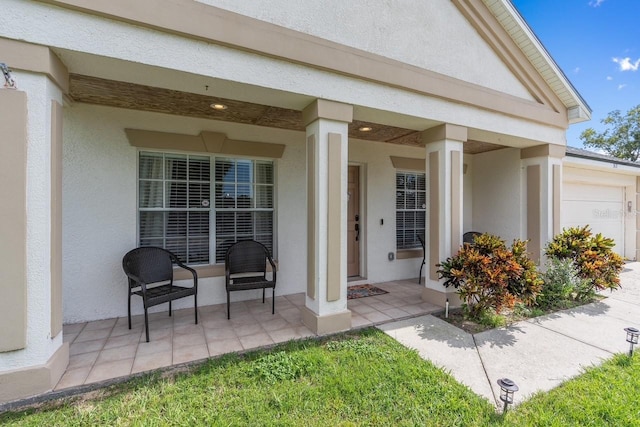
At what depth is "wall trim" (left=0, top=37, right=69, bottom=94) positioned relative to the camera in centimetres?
236

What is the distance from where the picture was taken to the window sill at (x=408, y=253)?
653 centimetres

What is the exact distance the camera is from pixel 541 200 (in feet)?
19.2

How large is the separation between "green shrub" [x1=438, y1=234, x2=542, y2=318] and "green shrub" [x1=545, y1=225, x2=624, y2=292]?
1.59 m

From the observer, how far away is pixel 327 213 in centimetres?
367

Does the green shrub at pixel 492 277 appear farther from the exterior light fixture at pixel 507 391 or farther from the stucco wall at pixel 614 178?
the stucco wall at pixel 614 178

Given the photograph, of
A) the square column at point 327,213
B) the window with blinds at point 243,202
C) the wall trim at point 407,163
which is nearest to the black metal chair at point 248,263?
the window with blinds at point 243,202

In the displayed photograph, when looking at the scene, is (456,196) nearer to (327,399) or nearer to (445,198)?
(445,198)

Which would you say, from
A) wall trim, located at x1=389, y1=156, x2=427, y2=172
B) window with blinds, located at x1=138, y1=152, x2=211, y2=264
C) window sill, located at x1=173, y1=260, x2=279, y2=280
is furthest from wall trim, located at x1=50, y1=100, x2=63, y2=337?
wall trim, located at x1=389, y1=156, x2=427, y2=172

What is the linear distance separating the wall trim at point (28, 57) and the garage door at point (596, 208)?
992 centimetres

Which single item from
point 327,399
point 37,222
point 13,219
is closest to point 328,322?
point 327,399

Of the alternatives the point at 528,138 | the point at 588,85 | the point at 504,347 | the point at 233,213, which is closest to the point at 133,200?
the point at 233,213

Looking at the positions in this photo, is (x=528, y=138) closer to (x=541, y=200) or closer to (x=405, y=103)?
(x=541, y=200)

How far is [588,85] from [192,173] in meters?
19.8

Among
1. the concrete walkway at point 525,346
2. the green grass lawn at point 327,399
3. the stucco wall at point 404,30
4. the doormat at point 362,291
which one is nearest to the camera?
the green grass lawn at point 327,399
